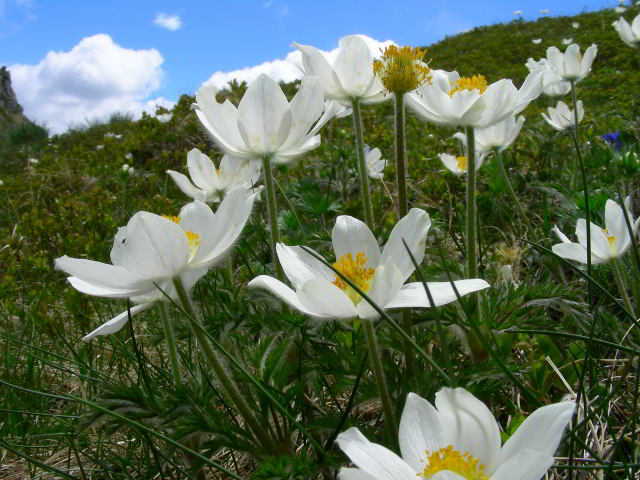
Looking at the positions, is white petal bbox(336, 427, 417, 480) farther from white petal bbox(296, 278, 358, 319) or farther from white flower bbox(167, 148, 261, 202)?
white flower bbox(167, 148, 261, 202)

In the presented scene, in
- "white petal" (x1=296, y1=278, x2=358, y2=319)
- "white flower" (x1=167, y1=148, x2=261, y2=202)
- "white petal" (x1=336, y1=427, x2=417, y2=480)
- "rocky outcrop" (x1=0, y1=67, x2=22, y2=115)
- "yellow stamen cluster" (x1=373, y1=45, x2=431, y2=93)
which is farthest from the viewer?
"rocky outcrop" (x1=0, y1=67, x2=22, y2=115)

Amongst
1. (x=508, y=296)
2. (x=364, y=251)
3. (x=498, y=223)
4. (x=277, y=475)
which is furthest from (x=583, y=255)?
(x=498, y=223)

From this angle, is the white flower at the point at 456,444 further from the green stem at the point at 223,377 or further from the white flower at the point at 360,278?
the green stem at the point at 223,377

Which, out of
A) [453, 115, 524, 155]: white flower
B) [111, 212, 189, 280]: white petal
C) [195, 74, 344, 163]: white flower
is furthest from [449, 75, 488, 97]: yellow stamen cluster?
[111, 212, 189, 280]: white petal

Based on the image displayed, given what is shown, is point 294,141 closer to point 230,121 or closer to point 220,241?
point 230,121

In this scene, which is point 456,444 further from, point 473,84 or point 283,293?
point 473,84

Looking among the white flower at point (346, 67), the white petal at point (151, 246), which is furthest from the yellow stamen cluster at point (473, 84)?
the white petal at point (151, 246)
